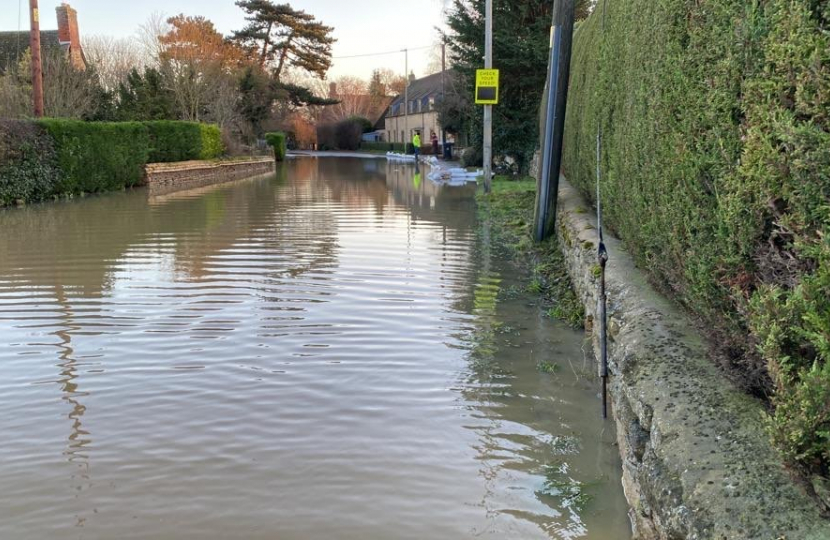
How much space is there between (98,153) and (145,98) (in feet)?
47.0

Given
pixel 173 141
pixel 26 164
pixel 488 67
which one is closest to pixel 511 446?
pixel 488 67

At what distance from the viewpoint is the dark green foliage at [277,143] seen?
46344 mm

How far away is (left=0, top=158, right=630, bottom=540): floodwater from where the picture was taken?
3391 mm

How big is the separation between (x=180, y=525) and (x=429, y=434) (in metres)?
1.53

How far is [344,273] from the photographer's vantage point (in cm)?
902

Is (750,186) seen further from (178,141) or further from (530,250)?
(178,141)

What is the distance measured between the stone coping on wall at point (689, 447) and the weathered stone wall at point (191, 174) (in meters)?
20.0

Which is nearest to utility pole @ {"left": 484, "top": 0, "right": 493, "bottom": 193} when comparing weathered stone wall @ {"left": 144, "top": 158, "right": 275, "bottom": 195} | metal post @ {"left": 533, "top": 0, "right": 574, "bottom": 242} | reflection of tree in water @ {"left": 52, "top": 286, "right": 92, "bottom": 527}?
metal post @ {"left": 533, "top": 0, "right": 574, "bottom": 242}

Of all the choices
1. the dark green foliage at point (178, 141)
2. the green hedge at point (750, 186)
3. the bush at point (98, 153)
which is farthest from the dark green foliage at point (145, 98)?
the green hedge at point (750, 186)

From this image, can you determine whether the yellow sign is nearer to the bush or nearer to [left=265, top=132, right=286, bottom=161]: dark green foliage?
the bush

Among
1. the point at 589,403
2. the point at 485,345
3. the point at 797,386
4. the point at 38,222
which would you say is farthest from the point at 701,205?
the point at 38,222

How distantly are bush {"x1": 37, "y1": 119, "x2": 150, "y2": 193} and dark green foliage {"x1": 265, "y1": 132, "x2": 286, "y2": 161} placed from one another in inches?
891

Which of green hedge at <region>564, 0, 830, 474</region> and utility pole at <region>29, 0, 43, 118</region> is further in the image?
utility pole at <region>29, 0, 43, 118</region>

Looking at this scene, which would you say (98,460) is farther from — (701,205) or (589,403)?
(701,205)
